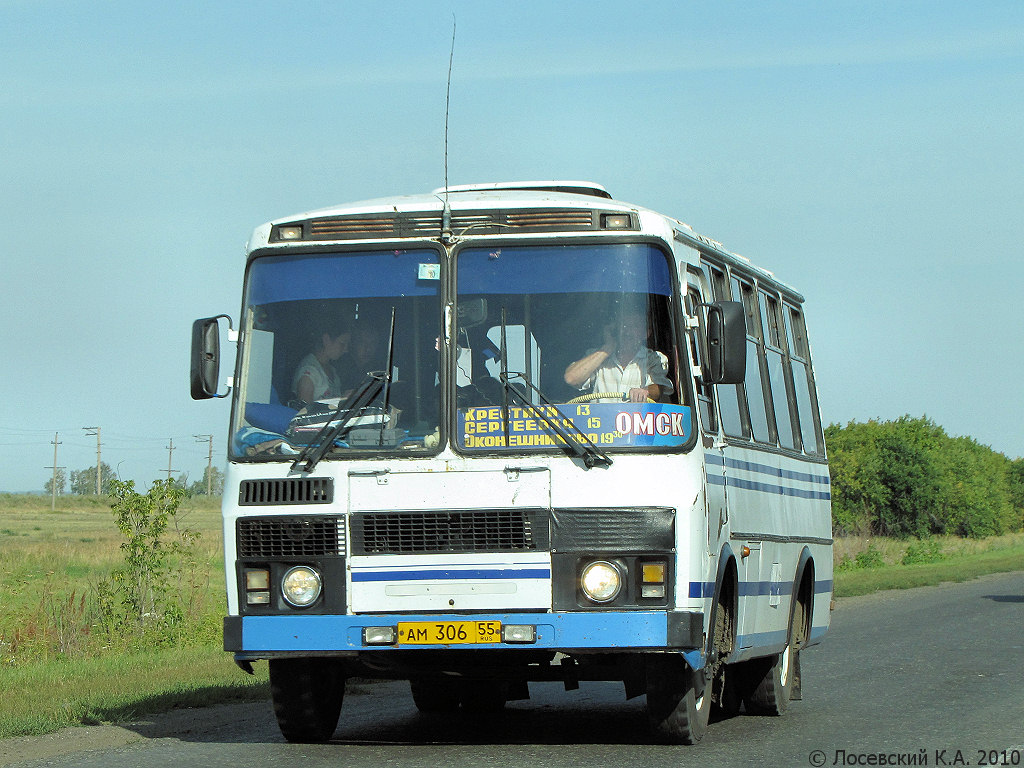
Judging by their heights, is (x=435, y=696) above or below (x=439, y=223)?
below

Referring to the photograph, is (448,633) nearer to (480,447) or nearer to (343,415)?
(480,447)

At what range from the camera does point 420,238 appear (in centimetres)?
920

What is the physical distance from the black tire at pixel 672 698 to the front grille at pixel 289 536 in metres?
1.95

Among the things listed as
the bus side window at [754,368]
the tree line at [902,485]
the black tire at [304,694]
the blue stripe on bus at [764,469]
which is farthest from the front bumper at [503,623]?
the tree line at [902,485]

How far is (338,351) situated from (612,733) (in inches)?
123

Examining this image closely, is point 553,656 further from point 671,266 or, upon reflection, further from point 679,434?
point 671,266

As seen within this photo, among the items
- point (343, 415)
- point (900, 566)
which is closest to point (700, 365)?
point (343, 415)

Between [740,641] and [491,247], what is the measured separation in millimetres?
3072

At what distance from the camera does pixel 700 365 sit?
9.14 m

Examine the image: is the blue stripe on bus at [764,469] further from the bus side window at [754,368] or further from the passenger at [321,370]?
the passenger at [321,370]

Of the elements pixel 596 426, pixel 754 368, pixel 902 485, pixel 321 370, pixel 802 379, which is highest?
pixel 902 485

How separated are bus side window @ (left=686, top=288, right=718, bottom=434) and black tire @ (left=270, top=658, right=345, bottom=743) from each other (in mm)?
2608

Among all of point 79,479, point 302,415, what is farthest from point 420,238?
point 79,479

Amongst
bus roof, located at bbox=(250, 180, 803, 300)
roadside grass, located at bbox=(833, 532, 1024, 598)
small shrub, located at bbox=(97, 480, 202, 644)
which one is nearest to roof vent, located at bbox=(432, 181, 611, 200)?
bus roof, located at bbox=(250, 180, 803, 300)
